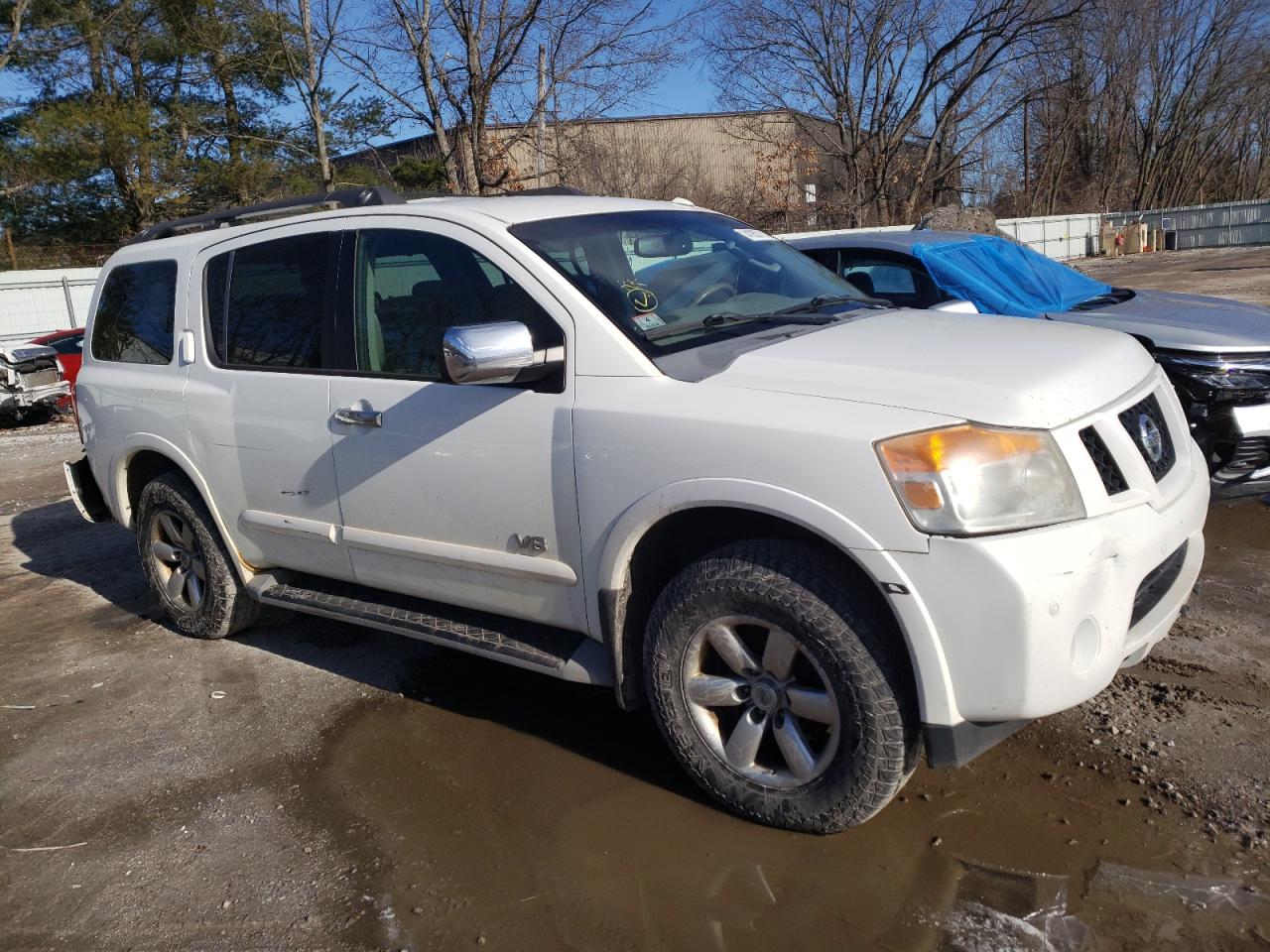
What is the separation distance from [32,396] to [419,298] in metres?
12.6

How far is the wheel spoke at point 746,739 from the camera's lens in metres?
3.17

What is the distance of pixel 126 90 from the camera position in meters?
29.3

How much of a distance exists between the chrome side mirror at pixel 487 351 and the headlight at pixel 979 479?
1.17 m

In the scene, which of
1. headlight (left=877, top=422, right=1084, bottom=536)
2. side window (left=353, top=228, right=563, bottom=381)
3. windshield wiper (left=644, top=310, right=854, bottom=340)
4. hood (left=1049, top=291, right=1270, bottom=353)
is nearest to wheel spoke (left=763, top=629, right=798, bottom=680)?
headlight (left=877, top=422, right=1084, bottom=536)

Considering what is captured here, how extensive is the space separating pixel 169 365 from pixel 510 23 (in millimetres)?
9676

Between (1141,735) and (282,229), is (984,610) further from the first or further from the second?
(282,229)

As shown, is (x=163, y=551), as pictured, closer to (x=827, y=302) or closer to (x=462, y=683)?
(x=462, y=683)

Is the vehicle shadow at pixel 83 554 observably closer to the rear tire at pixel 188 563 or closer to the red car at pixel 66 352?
the rear tire at pixel 188 563

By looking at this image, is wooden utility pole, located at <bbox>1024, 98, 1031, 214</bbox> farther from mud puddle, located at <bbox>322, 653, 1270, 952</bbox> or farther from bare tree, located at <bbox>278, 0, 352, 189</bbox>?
mud puddle, located at <bbox>322, 653, 1270, 952</bbox>

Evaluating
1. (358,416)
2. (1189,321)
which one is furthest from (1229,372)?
(358,416)

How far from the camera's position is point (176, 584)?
530 centimetres

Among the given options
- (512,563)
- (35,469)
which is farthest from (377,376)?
(35,469)

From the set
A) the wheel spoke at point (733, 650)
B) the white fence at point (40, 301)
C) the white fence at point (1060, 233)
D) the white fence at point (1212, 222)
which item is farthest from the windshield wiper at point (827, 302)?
the white fence at point (1212, 222)

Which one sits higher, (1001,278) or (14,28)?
(14,28)
